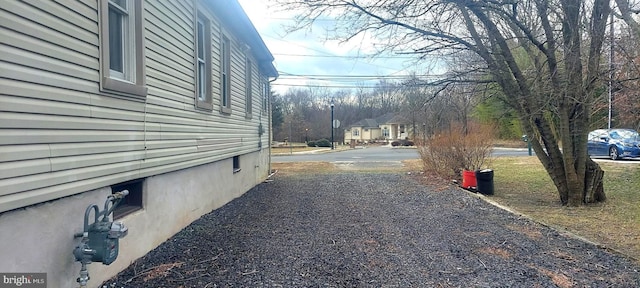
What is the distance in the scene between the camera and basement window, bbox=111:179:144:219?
161 inches

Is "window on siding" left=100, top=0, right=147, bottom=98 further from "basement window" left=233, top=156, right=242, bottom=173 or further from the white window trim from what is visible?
"basement window" left=233, top=156, right=242, bottom=173

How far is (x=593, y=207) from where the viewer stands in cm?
774

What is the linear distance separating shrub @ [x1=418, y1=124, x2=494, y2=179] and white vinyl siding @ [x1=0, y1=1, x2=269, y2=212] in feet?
29.1

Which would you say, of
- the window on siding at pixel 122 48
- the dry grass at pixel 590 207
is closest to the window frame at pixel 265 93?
the dry grass at pixel 590 207

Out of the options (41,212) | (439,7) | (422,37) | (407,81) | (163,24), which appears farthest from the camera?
(407,81)

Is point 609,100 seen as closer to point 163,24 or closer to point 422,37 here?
point 422,37

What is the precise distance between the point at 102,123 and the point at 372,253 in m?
3.05

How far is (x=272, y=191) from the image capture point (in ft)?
33.2

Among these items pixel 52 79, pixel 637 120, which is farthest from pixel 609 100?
pixel 52 79

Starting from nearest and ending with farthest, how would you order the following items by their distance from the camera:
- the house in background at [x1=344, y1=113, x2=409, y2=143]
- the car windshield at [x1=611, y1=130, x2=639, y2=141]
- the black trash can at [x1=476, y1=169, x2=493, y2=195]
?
the black trash can at [x1=476, y1=169, x2=493, y2=195] < the car windshield at [x1=611, y1=130, x2=639, y2=141] < the house in background at [x1=344, y1=113, x2=409, y2=143]

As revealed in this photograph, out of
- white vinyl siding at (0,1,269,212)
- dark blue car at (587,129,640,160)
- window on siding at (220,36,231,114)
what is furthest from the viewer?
dark blue car at (587,129,640,160)

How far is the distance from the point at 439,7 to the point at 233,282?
6788 millimetres

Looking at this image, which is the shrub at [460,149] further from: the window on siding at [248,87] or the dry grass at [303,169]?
the window on siding at [248,87]

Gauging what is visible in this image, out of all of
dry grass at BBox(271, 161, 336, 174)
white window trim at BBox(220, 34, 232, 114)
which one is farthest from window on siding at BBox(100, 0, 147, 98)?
dry grass at BBox(271, 161, 336, 174)
